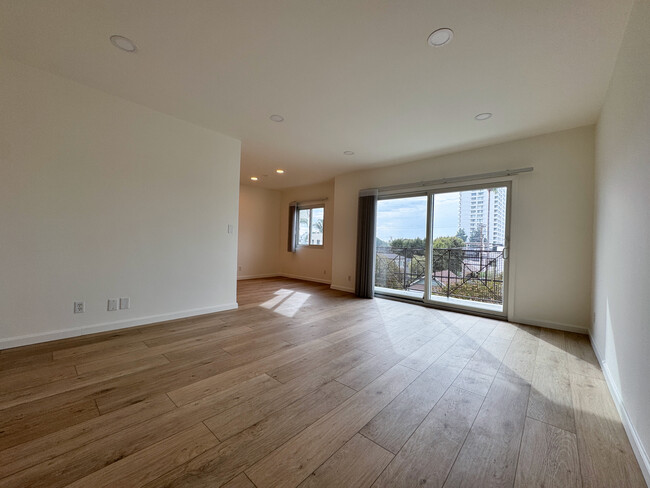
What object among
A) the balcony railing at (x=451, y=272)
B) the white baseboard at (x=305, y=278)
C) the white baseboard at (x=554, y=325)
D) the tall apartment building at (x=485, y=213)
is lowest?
the white baseboard at (x=305, y=278)

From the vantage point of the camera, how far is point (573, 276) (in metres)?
2.98

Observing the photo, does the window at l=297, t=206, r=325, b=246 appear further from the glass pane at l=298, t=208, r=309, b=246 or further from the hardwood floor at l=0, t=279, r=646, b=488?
the hardwood floor at l=0, t=279, r=646, b=488

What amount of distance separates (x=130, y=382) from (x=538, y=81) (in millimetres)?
4006

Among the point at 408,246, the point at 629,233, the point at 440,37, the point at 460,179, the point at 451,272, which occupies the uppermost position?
the point at 440,37

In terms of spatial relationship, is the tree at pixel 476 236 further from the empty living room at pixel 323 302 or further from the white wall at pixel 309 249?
the white wall at pixel 309 249

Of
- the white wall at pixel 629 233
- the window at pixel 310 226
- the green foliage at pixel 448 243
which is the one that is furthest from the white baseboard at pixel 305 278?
the white wall at pixel 629 233

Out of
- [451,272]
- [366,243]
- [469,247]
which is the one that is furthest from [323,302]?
[469,247]

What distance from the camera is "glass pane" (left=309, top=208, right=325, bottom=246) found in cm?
647

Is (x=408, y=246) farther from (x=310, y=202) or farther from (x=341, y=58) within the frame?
(x=341, y=58)

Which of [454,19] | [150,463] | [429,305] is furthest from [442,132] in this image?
[150,463]

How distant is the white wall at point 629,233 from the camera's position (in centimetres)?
127

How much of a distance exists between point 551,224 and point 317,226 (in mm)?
4598

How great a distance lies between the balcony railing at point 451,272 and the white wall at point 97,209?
10.3ft

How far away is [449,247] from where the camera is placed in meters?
4.02
